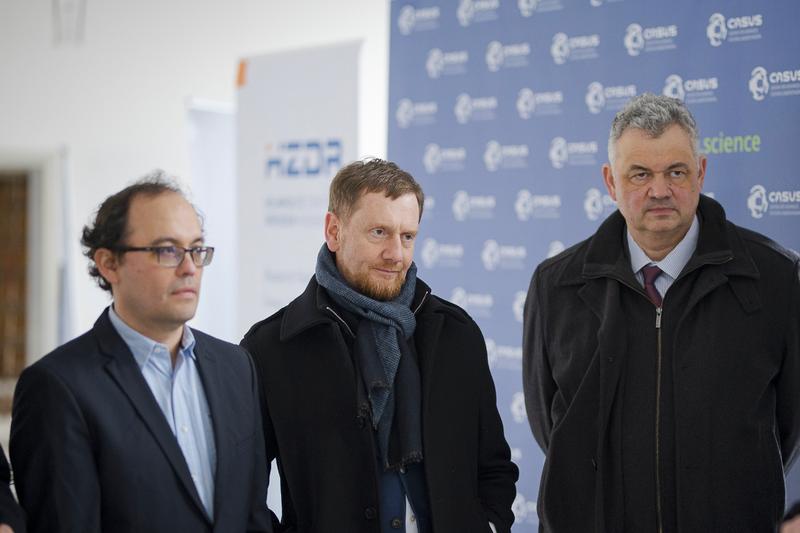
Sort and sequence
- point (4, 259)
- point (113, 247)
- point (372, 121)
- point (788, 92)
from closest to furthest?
point (113, 247) < point (788, 92) < point (372, 121) < point (4, 259)

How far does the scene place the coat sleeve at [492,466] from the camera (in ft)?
8.22

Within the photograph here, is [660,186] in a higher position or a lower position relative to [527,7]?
lower

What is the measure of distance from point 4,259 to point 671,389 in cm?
778

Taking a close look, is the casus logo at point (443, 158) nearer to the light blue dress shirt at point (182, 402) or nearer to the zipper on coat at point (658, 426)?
the zipper on coat at point (658, 426)

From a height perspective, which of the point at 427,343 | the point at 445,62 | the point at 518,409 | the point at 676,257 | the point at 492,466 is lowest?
the point at 518,409

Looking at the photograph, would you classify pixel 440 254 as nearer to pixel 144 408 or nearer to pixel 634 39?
pixel 634 39

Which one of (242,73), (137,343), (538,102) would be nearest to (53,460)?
(137,343)

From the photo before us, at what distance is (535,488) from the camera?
4.13 metres

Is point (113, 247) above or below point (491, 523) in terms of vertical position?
above

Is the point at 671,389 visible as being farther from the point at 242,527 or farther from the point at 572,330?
the point at 242,527

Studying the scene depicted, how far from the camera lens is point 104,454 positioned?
1979 millimetres

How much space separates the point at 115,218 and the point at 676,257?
1.51 meters

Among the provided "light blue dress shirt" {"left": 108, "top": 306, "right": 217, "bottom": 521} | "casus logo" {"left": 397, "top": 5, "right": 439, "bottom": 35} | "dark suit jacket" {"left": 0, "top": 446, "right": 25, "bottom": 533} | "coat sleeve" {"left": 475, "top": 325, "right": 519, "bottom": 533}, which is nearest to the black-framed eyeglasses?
"light blue dress shirt" {"left": 108, "top": 306, "right": 217, "bottom": 521}

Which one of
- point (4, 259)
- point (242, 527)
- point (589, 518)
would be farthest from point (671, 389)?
point (4, 259)
